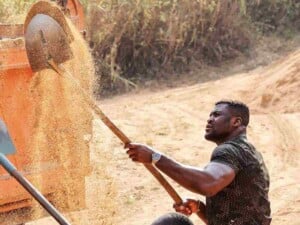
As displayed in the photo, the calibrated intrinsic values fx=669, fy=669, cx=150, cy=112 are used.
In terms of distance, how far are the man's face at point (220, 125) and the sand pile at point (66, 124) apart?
1.05 meters

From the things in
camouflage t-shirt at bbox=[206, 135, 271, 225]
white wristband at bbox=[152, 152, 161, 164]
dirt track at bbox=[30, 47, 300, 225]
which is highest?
white wristband at bbox=[152, 152, 161, 164]

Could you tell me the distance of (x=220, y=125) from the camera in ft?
10.9

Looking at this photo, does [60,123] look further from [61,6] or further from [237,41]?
[237,41]

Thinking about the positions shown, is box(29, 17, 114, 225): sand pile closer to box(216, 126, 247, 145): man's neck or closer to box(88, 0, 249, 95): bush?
box(216, 126, 247, 145): man's neck

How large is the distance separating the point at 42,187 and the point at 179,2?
8256mm

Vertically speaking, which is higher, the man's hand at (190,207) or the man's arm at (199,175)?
the man's arm at (199,175)

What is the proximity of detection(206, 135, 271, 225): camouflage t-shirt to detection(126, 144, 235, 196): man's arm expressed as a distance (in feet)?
0.27

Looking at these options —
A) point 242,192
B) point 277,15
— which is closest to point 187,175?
point 242,192

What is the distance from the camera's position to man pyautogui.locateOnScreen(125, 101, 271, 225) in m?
3.00

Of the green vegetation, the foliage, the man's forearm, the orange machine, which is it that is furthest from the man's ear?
the foliage

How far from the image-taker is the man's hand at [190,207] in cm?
353

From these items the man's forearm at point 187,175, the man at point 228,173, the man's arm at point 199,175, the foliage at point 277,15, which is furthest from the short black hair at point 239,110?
the foliage at point 277,15

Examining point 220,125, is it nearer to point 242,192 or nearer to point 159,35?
point 242,192

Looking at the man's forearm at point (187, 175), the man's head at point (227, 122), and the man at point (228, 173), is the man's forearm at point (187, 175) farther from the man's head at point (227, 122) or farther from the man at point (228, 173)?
the man's head at point (227, 122)
